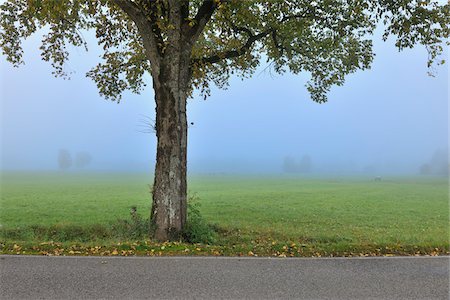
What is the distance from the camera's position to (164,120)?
9.89 meters

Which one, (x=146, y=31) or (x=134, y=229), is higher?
(x=146, y=31)

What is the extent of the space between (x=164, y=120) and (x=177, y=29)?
232 cm

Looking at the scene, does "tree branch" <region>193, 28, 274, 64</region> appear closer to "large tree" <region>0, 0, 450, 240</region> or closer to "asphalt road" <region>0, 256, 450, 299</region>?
"large tree" <region>0, 0, 450, 240</region>

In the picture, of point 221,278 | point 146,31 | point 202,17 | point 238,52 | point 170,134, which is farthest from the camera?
point 238,52

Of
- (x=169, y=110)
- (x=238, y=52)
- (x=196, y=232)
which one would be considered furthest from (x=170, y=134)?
(x=238, y=52)

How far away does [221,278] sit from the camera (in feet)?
20.9

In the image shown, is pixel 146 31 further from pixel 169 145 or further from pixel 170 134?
pixel 169 145

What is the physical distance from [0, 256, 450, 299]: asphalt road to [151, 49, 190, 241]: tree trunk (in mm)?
2464

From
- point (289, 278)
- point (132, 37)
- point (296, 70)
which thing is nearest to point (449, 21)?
point (296, 70)

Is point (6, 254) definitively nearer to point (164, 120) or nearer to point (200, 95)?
point (164, 120)

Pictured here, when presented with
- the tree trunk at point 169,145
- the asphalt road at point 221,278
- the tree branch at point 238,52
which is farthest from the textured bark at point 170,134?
the tree branch at point 238,52

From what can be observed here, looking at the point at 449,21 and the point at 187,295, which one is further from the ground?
the point at 449,21

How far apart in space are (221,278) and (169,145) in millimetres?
4357

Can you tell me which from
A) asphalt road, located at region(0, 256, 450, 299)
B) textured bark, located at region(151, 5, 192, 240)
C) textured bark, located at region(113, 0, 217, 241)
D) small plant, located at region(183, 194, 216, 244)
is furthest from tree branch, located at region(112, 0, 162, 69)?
asphalt road, located at region(0, 256, 450, 299)
